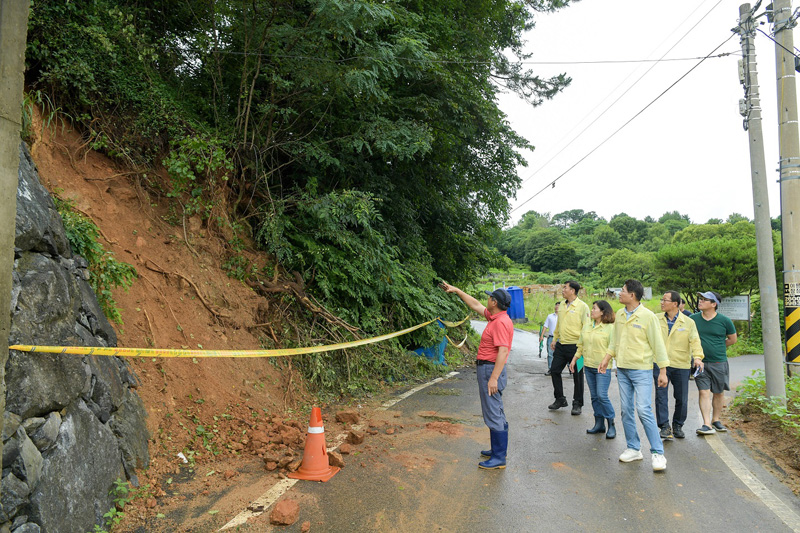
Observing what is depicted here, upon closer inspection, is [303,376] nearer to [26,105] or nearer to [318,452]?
[318,452]

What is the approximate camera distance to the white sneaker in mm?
5777

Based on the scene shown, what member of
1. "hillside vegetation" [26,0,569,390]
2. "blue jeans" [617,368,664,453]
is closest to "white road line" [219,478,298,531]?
"hillside vegetation" [26,0,569,390]

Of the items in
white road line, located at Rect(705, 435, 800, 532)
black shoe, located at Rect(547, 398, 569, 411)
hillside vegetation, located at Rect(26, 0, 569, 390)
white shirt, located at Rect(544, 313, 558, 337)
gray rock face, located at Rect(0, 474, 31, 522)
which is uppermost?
hillside vegetation, located at Rect(26, 0, 569, 390)

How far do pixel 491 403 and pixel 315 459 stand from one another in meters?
1.91

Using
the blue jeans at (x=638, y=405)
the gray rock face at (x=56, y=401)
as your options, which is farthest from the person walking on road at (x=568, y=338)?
the gray rock face at (x=56, y=401)

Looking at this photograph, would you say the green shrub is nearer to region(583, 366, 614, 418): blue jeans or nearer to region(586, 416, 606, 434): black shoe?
region(583, 366, 614, 418): blue jeans

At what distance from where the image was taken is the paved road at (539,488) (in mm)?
4195

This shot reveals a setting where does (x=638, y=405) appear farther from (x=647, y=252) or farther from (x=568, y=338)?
(x=647, y=252)

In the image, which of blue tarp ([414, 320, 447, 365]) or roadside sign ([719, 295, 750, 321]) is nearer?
blue tarp ([414, 320, 447, 365])

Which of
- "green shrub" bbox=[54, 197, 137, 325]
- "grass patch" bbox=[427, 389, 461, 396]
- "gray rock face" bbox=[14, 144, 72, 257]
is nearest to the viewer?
"gray rock face" bbox=[14, 144, 72, 257]

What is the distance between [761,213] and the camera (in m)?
8.76

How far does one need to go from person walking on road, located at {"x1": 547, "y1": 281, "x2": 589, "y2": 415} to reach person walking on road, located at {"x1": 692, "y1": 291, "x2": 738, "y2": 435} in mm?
1615

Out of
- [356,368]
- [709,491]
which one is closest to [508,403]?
[356,368]

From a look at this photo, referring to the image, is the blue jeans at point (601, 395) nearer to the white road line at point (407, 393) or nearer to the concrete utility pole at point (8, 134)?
the white road line at point (407, 393)
